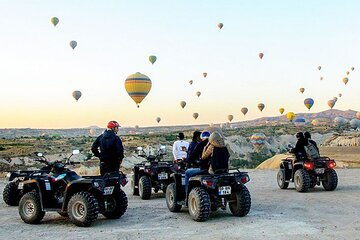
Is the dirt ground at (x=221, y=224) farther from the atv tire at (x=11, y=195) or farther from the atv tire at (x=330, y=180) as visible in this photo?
the atv tire at (x=330, y=180)

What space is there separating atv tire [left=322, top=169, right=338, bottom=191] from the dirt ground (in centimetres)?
221

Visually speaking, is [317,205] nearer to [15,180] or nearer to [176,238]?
[176,238]

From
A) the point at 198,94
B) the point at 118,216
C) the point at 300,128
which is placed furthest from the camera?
the point at 300,128

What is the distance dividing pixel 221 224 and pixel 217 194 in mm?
713

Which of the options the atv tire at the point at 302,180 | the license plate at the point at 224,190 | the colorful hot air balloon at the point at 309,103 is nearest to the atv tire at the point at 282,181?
the atv tire at the point at 302,180

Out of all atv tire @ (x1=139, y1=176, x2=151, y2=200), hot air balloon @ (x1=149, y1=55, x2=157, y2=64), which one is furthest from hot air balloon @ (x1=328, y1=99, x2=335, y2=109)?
atv tire @ (x1=139, y1=176, x2=151, y2=200)

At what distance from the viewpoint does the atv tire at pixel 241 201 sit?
1069cm

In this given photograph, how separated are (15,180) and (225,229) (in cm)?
726

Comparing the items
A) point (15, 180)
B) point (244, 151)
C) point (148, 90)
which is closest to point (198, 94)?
point (244, 151)

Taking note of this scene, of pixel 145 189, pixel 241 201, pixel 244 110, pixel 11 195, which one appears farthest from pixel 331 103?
pixel 241 201

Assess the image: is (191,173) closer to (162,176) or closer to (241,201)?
(241,201)

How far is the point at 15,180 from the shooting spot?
45.9 feet

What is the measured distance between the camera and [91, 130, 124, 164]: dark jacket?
11.1m

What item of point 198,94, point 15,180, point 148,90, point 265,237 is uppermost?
point 198,94
